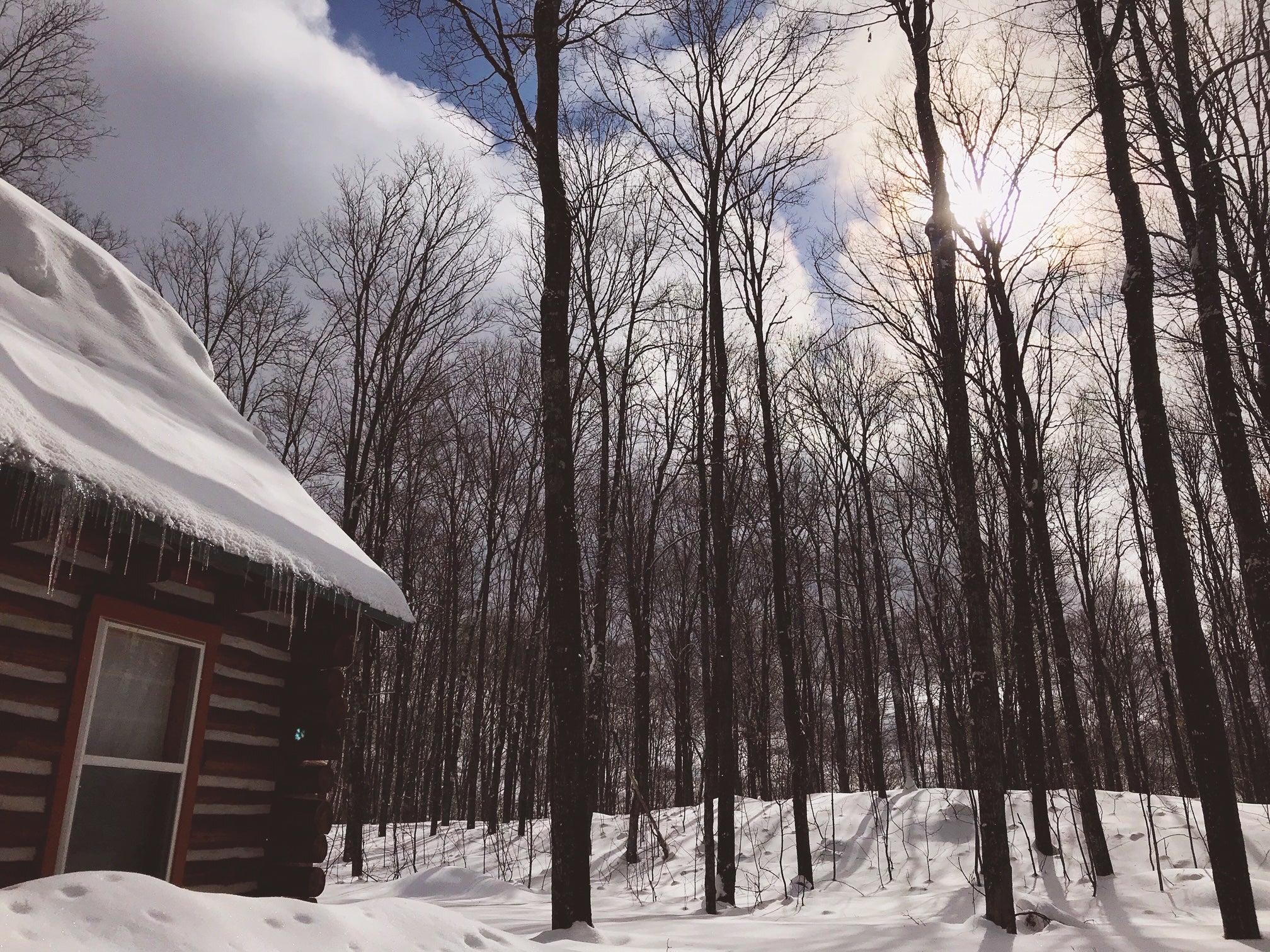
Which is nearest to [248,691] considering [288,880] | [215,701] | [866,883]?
[215,701]

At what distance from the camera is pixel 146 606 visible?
5125 mm

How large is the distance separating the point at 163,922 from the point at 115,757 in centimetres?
250

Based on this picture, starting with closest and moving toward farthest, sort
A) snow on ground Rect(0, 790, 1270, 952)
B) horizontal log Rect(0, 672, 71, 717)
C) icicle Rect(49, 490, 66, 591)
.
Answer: snow on ground Rect(0, 790, 1270, 952), icicle Rect(49, 490, 66, 591), horizontal log Rect(0, 672, 71, 717)

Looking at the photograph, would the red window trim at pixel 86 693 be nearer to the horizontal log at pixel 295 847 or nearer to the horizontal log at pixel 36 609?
the horizontal log at pixel 36 609

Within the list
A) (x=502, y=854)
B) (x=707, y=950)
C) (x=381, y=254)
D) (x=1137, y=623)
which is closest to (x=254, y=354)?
(x=381, y=254)

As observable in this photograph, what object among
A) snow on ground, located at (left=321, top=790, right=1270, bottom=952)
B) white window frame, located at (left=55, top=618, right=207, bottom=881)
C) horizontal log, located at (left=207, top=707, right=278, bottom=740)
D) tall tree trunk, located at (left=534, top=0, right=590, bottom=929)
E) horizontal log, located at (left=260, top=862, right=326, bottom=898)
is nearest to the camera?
white window frame, located at (left=55, top=618, right=207, bottom=881)

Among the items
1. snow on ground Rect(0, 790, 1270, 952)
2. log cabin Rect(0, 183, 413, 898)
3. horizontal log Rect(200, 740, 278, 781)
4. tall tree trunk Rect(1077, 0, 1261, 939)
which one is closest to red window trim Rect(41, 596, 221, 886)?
log cabin Rect(0, 183, 413, 898)

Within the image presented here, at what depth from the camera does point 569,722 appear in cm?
682

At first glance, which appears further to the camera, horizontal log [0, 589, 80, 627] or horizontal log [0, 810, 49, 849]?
horizontal log [0, 589, 80, 627]

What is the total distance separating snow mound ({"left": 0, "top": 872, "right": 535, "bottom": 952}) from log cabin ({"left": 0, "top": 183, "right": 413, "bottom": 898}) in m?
1.91

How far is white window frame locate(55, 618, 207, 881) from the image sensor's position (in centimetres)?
458

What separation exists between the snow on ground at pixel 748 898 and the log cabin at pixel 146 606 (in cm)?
145

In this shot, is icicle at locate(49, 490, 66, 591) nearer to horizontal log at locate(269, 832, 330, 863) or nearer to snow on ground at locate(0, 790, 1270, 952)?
snow on ground at locate(0, 790, 1270, 952)

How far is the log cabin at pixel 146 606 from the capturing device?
4.38 meters
